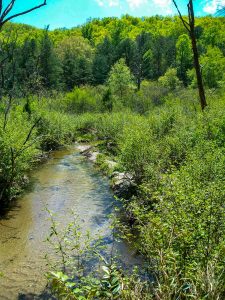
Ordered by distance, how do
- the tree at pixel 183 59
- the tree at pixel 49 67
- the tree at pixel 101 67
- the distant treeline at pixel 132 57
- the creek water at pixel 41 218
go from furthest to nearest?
1. the tree at pixel 183 59
2. the tree at pixel 101 67
3. the tree at pixel 49 67
4. the distant treeline at pixel 132 57
5. the creek water at pixel 41 218

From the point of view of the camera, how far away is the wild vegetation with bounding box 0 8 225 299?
15.8ft

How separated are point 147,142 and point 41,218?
18.9 ft

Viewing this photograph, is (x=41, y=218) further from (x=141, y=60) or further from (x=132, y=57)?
(x=132, y=57)

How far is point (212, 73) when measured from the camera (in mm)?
58812

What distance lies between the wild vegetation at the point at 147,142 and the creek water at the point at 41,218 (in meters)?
0.84

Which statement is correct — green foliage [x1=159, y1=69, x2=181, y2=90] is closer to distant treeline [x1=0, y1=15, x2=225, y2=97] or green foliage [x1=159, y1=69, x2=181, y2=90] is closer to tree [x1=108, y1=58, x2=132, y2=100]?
distant treeline [x1=0, y1=15, x2=225, y2=97]

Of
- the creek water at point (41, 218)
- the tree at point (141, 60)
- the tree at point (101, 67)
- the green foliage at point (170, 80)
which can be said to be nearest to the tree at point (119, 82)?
the green foliage at point (170, 80)

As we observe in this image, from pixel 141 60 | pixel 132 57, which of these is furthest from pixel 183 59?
pixel 132 57

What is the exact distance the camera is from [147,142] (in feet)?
49.2

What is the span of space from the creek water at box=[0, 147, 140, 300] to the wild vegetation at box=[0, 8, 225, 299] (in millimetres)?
841

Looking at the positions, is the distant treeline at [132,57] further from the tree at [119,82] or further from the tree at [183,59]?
the tree at [119,82]

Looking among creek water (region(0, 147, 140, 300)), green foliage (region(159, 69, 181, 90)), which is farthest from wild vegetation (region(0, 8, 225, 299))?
creek water (region(0, 147, 140, 300))

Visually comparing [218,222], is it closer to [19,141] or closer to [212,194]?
[212,194]

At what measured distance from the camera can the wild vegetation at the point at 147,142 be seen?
4.81 m
